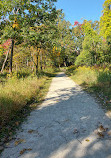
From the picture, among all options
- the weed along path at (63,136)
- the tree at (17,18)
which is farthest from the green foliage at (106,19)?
the weed along path at (63,136)

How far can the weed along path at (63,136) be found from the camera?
236 centimetres

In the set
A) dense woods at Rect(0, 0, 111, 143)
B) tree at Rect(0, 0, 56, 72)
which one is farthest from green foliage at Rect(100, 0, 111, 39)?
tree at Rect(0, 0, 56, 72)

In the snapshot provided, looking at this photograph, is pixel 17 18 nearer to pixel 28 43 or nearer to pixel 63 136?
pixel 28 43

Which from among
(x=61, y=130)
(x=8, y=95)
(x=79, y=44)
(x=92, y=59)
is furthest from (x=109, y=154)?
(x=79, y=44)

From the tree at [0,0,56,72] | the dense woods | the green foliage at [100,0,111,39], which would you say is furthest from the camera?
the green foliage at [100,0,111,39]

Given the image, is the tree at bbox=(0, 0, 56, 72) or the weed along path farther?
the tree at bbox=(0, 0, 56, 72)

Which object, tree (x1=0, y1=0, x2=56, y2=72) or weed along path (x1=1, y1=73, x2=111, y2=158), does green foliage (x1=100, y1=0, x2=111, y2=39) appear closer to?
tree (x1=0, y1=0, x2=56, y2=72)

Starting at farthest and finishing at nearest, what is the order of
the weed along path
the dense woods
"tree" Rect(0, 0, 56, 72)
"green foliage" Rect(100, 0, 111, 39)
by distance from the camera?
"green foliage" Rect(100, 0, 111, 39) < "tree" Rect(0, 0, 56, 72) < the dense woods < the weed along path

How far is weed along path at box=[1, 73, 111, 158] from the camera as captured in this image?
236 centimetres

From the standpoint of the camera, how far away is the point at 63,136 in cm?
290

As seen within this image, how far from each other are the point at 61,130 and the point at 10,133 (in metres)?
1.34

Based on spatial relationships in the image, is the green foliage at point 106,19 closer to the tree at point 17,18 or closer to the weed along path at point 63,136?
the tree at point 17,18

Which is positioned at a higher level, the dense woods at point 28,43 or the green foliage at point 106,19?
the green foliage at point 106,19

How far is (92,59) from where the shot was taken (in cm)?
1755
